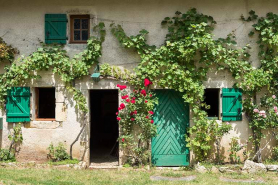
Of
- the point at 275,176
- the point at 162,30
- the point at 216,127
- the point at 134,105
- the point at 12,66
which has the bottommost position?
the point at 275,176

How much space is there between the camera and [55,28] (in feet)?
27.6

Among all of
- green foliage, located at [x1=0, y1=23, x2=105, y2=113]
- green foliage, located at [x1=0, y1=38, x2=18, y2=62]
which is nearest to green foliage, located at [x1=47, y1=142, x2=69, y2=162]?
green foliage, located at [x1=0, y1=23, x2=105, y2=113]

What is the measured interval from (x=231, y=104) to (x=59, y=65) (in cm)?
422

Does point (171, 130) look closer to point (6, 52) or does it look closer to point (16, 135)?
point (16, 135)

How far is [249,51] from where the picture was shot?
8.38 metres

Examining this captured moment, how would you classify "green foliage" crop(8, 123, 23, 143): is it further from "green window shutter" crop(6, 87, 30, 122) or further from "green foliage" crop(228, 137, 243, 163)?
"green foliage" crop(228, 137, 243, 163)

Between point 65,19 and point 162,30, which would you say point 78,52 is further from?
point 162,30

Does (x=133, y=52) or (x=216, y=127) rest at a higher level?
(x=133, y=52)

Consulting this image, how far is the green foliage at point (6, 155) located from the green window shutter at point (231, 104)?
5186 mm

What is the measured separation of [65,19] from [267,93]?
17.0ft

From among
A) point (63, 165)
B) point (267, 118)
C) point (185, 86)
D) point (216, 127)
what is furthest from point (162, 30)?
point (63, 165)

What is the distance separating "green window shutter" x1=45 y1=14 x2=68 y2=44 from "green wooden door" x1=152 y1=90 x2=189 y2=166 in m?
2.68

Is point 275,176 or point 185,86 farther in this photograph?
point 185,86

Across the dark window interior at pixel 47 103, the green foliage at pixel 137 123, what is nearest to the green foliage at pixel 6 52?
the dark window interior at pixel 47 103
